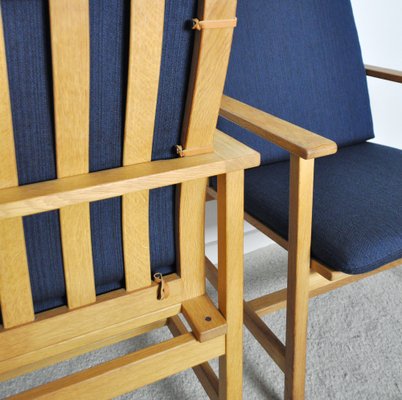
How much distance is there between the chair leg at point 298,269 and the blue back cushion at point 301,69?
1.41ft

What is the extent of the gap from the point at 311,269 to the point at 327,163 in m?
0.42

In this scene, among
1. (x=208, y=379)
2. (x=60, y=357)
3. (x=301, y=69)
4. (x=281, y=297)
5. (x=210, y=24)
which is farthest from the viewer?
(x=301, y=69)

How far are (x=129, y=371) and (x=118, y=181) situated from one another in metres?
0.37

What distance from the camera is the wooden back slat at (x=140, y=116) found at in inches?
28.5

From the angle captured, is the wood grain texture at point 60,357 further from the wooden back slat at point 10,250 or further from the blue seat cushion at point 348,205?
the blue seat cushion at point 348,205

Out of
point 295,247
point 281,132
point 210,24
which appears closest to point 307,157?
point 281,132

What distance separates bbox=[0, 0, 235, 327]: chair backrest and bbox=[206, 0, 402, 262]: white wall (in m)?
0.97

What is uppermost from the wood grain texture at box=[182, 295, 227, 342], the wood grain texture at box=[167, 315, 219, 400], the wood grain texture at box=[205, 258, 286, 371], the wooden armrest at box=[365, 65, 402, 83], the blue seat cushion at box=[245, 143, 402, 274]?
the wooden armrest at box=[365, 65, 402, 83]

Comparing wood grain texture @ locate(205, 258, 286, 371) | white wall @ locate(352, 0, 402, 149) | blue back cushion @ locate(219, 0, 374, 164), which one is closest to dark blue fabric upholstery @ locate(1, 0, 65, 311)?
wood grain texture @ locate(205, 258, 286, 371)

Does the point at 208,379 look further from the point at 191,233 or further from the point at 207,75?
the point at 207,75

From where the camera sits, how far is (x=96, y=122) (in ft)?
2.59

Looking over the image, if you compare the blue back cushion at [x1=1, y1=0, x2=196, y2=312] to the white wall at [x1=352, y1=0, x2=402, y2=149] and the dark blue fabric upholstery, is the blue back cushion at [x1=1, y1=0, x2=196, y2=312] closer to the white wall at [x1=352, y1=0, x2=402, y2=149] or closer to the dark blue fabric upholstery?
the dark blue fabric upholstery

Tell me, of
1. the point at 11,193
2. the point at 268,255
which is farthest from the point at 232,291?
the point at 268,255

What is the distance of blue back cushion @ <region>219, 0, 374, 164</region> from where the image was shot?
1.45 metres
